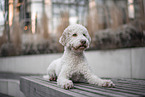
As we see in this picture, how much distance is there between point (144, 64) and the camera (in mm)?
1840

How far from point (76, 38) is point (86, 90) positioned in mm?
428

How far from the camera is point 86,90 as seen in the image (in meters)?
0.96

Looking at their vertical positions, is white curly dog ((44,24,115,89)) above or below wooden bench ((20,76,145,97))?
above

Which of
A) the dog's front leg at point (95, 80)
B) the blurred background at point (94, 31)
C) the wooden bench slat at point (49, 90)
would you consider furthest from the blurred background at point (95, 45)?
the wooden bench slat at point (49, 90)

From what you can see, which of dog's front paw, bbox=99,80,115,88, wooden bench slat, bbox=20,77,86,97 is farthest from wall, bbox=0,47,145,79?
wooden bench slat, bbox=20,77,86,97

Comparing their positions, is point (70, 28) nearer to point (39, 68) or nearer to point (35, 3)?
point (39, 68)

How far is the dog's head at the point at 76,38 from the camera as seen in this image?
1138mm

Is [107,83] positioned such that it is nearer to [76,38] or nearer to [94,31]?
[76,38]

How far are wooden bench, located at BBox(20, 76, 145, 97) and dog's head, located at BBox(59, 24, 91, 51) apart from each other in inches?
12.1

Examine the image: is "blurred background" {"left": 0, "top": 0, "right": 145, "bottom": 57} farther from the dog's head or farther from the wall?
the dog's head

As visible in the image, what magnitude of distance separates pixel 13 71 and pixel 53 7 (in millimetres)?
6145

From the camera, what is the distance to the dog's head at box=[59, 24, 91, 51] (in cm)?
114

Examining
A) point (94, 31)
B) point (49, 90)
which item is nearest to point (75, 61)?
point (49, 90)

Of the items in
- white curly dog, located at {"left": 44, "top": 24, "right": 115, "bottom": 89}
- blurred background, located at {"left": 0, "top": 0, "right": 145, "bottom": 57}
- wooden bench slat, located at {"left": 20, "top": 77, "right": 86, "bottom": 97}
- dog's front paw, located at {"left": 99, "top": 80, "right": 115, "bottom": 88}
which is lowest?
wooden bench slat, located at {"left": 20, "top": 77, "right": 86, "bottom": 97}
